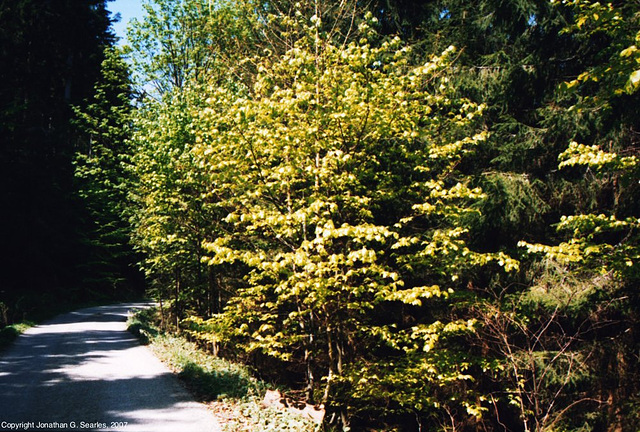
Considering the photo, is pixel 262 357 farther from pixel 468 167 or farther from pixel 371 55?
pixel 371 55

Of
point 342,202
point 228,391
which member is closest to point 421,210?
point 342,202

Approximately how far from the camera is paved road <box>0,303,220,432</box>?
19.6 feet

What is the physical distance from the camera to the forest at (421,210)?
596cm

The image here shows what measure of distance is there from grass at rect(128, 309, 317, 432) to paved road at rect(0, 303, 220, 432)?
25 cm

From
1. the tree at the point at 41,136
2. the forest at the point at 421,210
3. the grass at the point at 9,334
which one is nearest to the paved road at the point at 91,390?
the grass at the point at 9,334

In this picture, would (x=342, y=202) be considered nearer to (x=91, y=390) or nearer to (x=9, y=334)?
(x=91, y=390)

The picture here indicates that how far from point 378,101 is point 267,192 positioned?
247 centimetres

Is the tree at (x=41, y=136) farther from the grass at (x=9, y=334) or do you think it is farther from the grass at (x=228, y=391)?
the grass at (x=228, y=391)

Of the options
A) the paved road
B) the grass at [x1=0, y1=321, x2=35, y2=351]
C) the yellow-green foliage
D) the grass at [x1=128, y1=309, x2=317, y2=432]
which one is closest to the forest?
the yellow-green foliage

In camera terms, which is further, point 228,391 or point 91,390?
point 228,391

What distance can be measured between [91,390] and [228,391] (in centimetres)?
246

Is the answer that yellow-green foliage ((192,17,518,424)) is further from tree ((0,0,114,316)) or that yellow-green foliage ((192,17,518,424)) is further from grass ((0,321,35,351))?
tree ((0,0,114,316))

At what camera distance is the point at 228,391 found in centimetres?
754

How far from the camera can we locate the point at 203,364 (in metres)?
8.92
